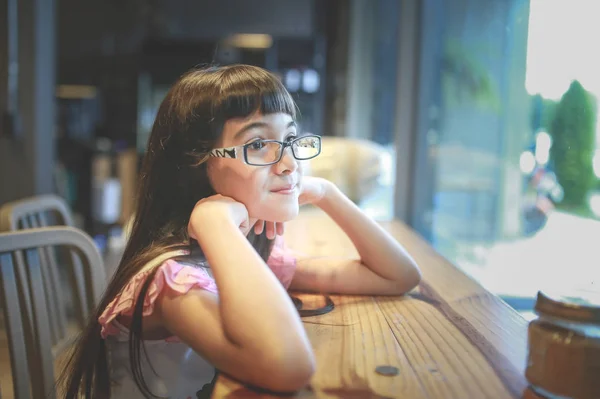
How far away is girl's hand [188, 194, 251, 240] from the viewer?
2.56 ft

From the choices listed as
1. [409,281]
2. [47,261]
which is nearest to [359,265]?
Answer: [409,281]

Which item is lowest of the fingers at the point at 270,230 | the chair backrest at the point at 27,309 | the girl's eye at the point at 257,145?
the chair backrest at the point at 27,309

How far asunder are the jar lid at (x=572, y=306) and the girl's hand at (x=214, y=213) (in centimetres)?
39

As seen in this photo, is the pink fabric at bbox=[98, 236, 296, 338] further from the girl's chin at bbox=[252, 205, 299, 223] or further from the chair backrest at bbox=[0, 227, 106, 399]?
the chair backrest at bbox=[0, 227, 106, 399]

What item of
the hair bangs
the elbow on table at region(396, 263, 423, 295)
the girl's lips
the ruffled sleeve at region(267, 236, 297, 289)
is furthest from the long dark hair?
the elbow on table at region(396, 263, 423, 295)

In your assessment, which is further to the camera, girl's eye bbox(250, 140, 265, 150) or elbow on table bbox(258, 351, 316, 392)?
girl's eye bbox(250, 140, 265, 150)

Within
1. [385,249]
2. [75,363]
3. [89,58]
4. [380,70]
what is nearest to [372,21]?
[380,70]

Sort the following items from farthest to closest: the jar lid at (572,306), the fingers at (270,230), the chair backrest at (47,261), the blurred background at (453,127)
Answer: the blurred background at (453,127) → the chair backrest at (47,261) → the fingers at (270,230) → the jar lid at (572,306)

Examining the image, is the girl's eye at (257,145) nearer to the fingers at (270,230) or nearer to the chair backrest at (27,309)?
the fingers at (270,230)

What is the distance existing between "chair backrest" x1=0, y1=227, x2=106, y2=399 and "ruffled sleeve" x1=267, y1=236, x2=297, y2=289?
0.44m

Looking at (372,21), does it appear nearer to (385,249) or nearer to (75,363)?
(385,249)

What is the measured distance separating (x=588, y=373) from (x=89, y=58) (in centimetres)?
540

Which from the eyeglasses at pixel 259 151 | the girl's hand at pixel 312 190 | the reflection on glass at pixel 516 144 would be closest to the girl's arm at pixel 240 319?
the eyeglasses at pixel 259 151

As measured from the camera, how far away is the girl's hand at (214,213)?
782 millimetres
